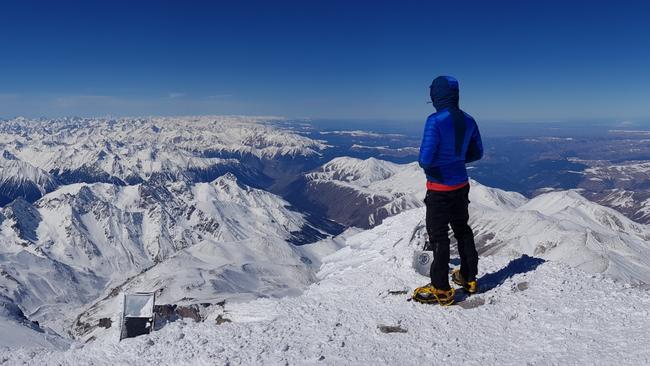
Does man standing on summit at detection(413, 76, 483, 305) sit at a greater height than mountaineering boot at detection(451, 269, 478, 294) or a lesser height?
greater

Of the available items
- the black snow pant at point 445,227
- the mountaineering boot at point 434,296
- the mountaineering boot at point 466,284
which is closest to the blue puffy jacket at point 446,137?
the black snow pant at point 445,227

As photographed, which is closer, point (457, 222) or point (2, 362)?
point (457, 222)

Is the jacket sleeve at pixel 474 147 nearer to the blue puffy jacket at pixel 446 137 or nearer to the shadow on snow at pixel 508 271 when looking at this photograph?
the blue puffy jacket at pixel 446 137

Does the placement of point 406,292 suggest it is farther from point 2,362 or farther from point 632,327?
point 2,362

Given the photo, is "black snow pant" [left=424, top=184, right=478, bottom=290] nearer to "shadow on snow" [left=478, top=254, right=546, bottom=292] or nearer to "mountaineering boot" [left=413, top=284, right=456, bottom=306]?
"mountaineering boot" [left=413, top=284, right=456, bottom=306]

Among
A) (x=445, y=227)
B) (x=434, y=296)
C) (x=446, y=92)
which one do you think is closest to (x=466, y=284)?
(x=434, y=296)

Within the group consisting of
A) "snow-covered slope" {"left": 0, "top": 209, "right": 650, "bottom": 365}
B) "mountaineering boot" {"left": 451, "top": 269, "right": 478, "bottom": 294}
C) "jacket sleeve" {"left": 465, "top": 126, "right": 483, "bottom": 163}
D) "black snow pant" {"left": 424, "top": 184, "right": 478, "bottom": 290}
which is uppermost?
"jacket sleeve" {"left": 465, "top": 126, "right": 483, "bottom": 163}

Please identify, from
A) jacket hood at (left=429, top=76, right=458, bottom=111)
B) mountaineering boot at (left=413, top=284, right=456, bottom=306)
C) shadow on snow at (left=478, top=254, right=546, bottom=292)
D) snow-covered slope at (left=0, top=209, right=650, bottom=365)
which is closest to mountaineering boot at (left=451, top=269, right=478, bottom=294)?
snow-covered slope at (left=0, top=209, right=650, bottom=365)

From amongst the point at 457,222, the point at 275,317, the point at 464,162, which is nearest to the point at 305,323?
the point at 275,317
